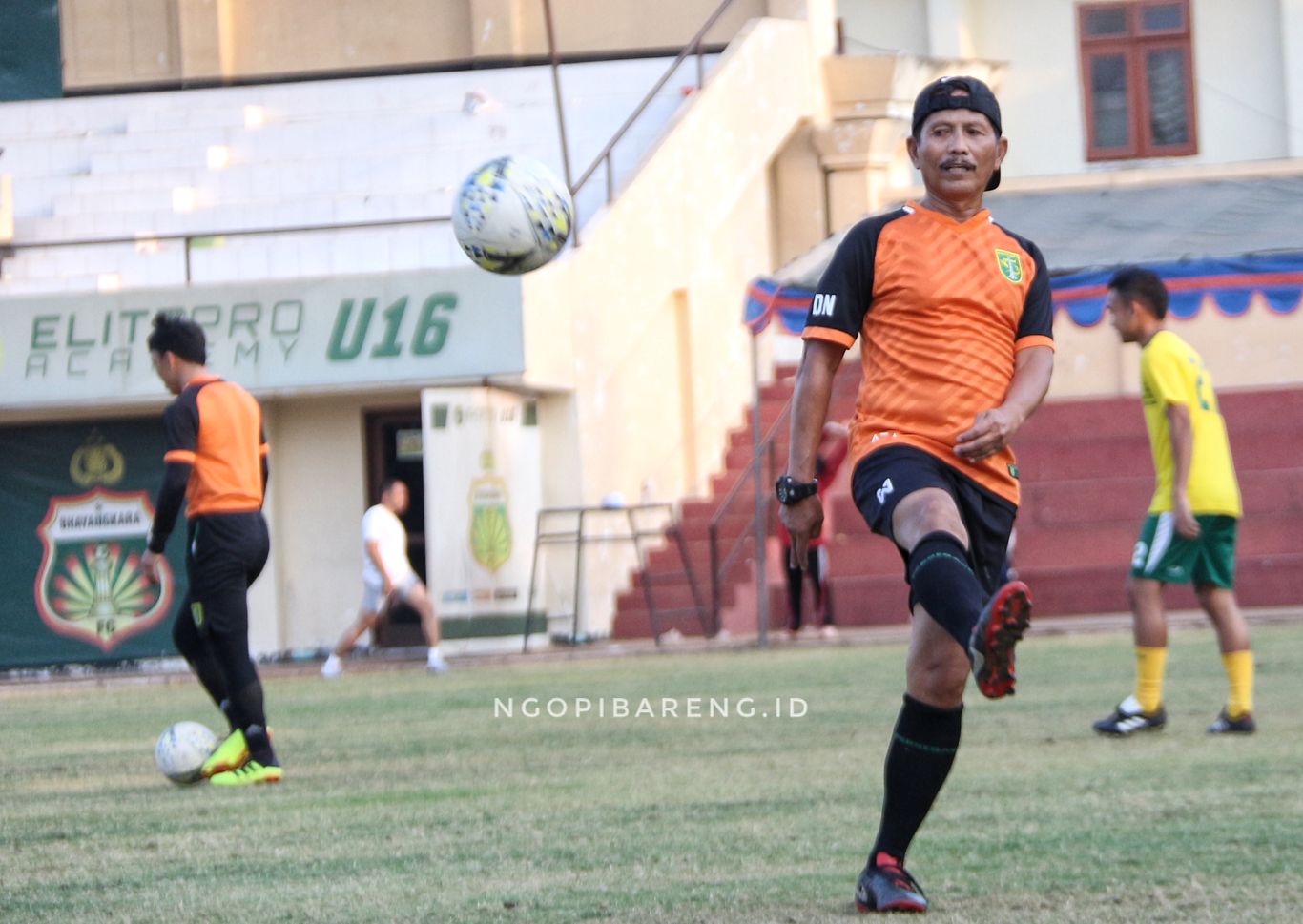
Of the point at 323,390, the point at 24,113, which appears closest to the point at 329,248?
the point at 323,390

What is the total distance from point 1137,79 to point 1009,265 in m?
26.3

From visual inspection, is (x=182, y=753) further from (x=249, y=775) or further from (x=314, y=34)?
(x=314, y=34)

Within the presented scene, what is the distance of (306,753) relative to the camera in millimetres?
10945

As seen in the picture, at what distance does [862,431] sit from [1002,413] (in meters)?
0.39

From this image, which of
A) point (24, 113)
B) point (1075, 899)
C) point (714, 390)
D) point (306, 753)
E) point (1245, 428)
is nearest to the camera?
point (1075, 899)

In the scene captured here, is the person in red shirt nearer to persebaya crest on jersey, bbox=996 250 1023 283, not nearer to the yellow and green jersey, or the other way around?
the yellow and green jersey

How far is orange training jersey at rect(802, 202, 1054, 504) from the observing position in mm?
5609

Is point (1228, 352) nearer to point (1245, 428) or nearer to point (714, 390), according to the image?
point (1245, 428)

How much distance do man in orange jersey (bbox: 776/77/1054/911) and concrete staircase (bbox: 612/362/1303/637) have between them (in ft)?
52.9

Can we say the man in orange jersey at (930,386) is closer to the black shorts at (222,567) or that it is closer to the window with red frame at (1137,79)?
the black shorts at (222,567)

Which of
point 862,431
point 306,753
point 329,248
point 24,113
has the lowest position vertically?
point 306,753

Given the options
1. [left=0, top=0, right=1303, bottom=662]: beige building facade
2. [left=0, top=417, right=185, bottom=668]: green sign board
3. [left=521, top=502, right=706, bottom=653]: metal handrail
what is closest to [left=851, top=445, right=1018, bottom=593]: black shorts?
[left=0, top=0, right=1303, bottom=662]: beige building facade

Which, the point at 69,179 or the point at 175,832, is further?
the point at 69,179

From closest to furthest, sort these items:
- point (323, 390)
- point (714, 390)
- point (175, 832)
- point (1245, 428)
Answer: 1. point (175, 832)
2. point (323, 390)
3. point (1245, 428)
4. point (714, 390)
